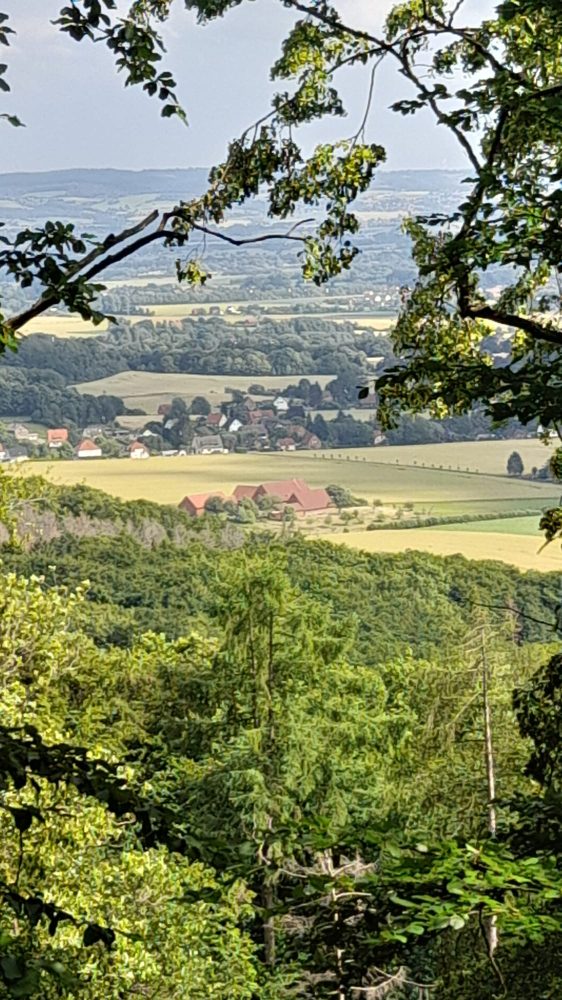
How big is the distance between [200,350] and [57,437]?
762 cm

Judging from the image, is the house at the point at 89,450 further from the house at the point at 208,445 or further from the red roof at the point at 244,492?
the red roof at the point at 244,492

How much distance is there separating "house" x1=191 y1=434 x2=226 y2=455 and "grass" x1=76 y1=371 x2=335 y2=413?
1.23 metres

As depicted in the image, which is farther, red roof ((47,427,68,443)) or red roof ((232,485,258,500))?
red roof ((47,427,68,443))

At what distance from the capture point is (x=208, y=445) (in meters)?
37.9

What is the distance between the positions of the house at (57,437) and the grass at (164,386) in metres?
Result: 2.83

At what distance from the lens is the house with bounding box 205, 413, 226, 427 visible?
38.2m

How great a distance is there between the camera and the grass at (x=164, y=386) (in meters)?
38.2

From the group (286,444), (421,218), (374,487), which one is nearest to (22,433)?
Result: (286,444)

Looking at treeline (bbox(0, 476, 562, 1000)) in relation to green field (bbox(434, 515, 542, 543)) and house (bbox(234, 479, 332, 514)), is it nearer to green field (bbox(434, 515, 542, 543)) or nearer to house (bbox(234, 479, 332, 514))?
green field (bbox(434, 515, 542, 543))

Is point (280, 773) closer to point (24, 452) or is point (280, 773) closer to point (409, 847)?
point (409, 847)

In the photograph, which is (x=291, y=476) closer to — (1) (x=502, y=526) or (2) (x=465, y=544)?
(1) (x=502, y=526)

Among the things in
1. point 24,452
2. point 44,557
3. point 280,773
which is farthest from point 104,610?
point 24,452

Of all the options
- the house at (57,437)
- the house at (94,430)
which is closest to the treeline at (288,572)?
the house at (57,437)

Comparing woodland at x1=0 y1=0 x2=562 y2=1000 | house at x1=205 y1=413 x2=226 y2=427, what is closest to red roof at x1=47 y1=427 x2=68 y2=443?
house at x1=205 y1=413 x2=226 y2=427
